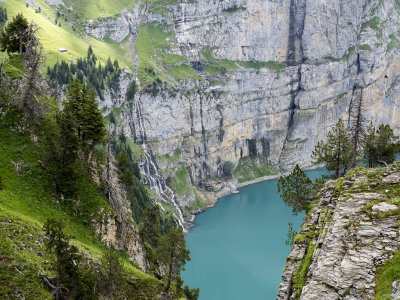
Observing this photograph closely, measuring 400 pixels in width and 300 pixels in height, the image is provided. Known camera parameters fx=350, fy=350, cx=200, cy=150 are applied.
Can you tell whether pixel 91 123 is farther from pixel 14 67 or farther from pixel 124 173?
pixel 14 67

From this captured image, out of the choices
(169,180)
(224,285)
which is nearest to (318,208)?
(224,285)

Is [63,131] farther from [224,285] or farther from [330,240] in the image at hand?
[224,285]

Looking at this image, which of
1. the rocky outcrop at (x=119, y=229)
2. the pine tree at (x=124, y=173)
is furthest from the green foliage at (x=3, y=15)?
the rocky outcrop at (x=119, y=229)

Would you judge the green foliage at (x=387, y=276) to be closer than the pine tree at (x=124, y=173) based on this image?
Yes

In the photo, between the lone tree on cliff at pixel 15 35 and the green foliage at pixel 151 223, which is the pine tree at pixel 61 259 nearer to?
the green foliage at pixel 151 223

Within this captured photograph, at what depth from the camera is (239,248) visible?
11956cm

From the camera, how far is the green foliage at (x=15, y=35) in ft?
179

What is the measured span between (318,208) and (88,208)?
2418 centimetres

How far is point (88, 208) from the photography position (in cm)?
3878

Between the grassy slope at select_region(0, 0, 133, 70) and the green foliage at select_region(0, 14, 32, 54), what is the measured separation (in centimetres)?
9970

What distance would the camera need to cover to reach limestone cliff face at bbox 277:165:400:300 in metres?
18.5

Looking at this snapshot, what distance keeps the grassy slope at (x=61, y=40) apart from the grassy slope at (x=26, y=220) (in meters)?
125

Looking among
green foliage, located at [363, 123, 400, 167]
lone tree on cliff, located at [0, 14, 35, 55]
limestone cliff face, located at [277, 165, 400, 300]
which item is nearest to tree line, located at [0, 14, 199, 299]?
lone tree on cliff, located at [0, 14, 35, 55]

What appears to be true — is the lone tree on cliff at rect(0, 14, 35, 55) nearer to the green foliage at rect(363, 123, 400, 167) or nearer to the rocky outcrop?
the rocky outcrop
